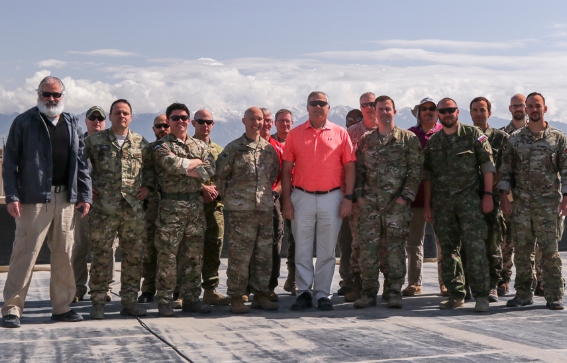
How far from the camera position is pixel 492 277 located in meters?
7.59

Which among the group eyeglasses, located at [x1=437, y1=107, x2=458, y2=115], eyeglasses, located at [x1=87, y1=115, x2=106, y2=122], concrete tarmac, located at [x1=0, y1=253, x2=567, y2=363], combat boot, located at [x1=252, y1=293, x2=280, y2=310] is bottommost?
concrete tarmac, located at [x1=0, y1=253, x2=567, y2=363]

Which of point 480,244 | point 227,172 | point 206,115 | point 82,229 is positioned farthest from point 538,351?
point 82,229

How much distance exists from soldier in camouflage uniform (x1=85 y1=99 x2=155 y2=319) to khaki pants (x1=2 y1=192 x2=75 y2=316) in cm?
26

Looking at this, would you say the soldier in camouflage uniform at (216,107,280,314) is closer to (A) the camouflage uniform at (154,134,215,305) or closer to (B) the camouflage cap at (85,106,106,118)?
(A) the camouflage uniform at (154,134,215,305)

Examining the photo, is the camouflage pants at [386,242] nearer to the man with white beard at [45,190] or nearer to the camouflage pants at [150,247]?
the camouflage pants at [150,247]

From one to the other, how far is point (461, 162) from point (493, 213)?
74cm

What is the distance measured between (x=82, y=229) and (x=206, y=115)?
1.90 metres

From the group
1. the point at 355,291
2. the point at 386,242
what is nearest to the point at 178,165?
the point at 386,242

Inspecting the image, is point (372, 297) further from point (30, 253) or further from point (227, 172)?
point (30, 253)

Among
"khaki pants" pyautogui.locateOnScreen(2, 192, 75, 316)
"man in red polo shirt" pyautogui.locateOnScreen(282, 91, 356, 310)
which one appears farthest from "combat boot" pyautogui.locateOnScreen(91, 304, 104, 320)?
"man in red polo shirt" pyautogui.locateOnScreen(282, 91, 356, 310)

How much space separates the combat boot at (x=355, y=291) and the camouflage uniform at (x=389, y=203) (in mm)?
462

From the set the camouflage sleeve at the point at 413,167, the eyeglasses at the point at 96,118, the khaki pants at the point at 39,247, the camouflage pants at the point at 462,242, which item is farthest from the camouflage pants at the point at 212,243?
the camouflage pants at the point at 462,242

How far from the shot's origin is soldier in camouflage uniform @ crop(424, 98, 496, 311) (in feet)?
23.4

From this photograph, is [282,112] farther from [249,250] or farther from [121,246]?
[121,246]
